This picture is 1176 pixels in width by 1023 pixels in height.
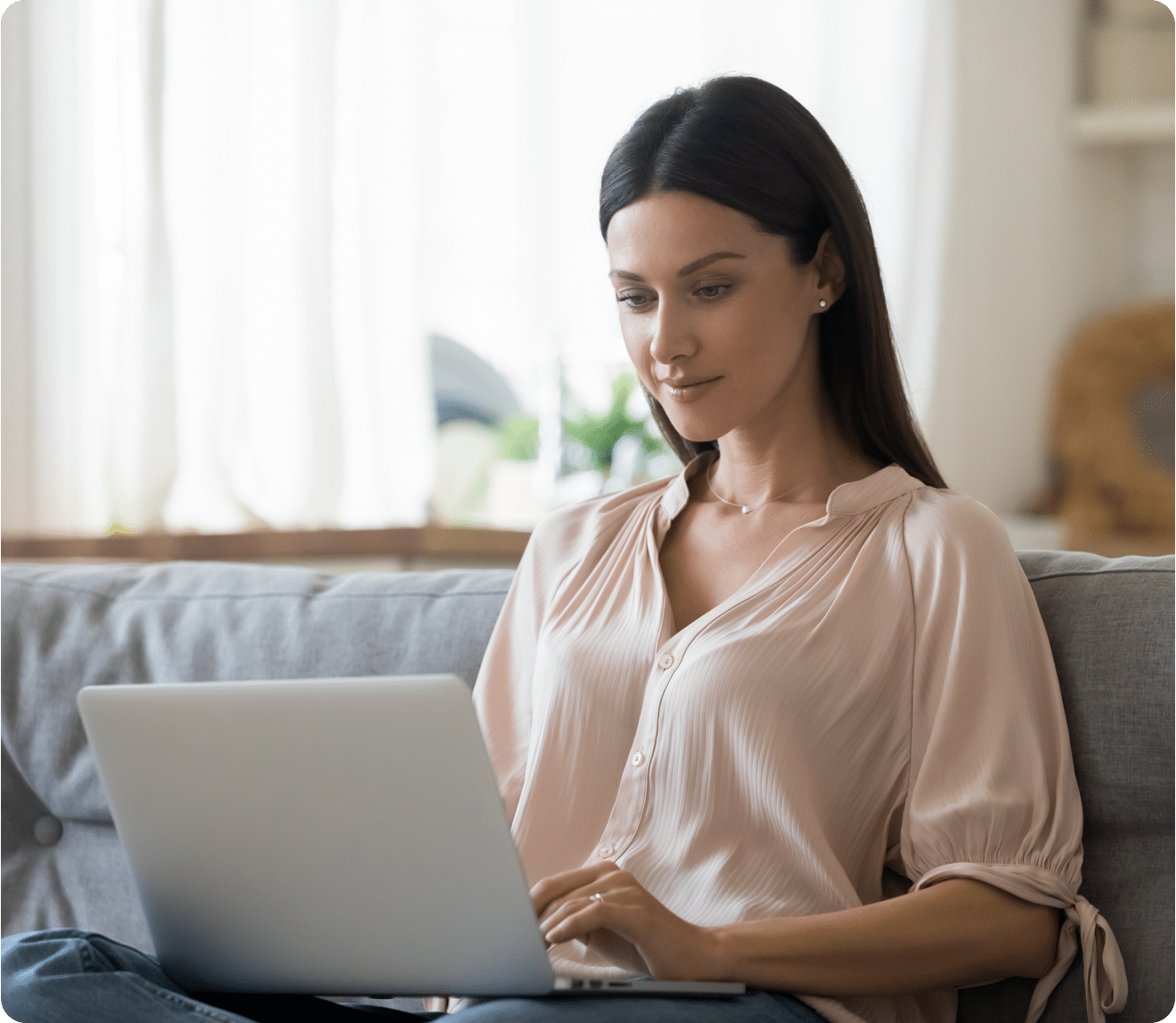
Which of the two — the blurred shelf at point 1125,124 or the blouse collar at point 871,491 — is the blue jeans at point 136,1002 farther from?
the blurred shelf at point 1125,124

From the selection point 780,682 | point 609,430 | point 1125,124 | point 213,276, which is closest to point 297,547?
point 213,276

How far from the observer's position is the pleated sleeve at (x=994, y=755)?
983mm

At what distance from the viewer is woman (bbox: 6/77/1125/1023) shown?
954 millimetres

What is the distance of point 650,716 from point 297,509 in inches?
53.2

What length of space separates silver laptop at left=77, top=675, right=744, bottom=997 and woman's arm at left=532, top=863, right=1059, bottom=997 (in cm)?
3

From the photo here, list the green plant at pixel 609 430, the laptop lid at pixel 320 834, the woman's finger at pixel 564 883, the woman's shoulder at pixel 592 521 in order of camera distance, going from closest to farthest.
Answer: the laptop lid at pixel 320 834 → the woman's finger at pixel 564 883 → the woman's shoulder at pixel 592 521 → the green plant at pixel 609 430

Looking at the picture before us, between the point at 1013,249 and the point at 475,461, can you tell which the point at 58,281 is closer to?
the point at 475,461

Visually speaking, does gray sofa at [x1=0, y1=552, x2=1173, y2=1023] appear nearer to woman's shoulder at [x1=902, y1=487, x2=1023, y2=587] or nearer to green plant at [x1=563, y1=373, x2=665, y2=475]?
woman's shoulder at [x1=902, y1=487, x2=1023, y2=587]

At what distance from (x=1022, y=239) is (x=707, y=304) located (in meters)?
2.57

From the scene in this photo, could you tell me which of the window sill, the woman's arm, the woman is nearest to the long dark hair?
the woman

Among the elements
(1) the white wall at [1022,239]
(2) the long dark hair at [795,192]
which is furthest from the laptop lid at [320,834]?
(1) the white wall at [1022,239]

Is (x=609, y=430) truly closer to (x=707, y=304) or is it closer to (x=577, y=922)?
(x=707, y=304)

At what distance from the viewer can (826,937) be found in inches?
36.9

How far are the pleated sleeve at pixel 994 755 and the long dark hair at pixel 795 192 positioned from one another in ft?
0.62
